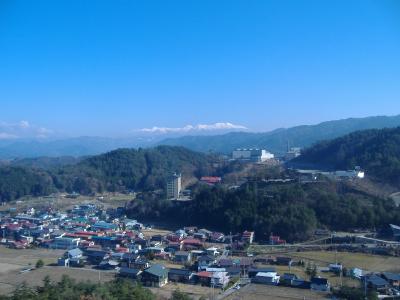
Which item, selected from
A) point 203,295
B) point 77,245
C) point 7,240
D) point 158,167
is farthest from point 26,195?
point 203,295

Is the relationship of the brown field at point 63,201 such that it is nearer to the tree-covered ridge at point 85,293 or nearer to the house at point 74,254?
the house at point 74,254

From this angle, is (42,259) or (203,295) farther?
(42,259)

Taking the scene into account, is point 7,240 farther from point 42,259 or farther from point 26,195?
point 26,195

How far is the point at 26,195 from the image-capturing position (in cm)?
2438

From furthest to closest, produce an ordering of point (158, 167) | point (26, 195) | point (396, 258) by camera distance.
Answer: point (158, 167)
point (26, 195)
point (396, 258)

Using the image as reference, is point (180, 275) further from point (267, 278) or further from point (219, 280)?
point (267, 278)

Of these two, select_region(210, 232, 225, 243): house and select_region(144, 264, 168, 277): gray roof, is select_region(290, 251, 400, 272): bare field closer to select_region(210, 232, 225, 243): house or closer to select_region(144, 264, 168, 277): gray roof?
select_region(210, 232, 225, 243): house

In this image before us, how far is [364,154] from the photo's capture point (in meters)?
22.6

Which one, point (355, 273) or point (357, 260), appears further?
point (357, 260)

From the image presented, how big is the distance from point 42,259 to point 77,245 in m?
1.35

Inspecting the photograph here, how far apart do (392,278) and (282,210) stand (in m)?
5.00

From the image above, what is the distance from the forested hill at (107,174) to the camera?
970 inches

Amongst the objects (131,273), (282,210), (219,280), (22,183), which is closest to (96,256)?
(131,273)

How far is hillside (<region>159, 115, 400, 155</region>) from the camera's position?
5168 cm
